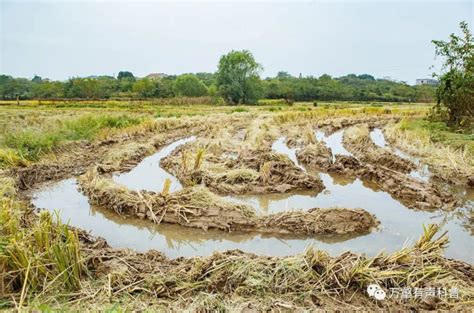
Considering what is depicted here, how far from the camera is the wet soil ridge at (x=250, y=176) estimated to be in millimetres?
7262

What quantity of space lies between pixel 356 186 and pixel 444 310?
494 cm

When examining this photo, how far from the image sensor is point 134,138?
1317 cm

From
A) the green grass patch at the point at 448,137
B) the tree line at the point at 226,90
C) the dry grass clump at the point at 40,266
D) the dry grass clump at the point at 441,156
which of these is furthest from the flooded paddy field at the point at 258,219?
the tree line at the point at 226,90

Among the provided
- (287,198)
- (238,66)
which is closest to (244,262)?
(287,198)

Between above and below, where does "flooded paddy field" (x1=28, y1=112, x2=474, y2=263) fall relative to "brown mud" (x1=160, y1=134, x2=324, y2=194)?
below

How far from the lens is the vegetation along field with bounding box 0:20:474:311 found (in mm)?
3393

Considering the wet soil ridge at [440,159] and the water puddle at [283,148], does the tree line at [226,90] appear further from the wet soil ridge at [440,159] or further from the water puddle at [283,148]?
the wet soil ridge at [440,159]

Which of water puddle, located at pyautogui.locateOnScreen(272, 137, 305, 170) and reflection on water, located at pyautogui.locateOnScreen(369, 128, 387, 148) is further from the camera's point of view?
reflection on water, located at pyautogui.locateOnScreen(369, 128, 387, 148)

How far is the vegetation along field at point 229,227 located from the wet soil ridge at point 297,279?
14 millimetres

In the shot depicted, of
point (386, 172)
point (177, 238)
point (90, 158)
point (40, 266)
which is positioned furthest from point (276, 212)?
point (90, 158)

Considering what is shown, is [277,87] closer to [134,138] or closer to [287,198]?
[134,138]

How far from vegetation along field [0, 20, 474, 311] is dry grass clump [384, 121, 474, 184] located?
0.15 feet

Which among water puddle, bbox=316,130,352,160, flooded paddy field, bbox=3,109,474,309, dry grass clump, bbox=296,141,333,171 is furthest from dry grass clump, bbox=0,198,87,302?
water puddle, bbox=316,130,352,160

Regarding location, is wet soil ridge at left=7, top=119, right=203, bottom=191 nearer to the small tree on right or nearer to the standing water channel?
the standing water channel
